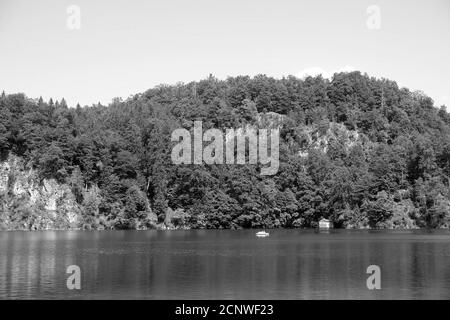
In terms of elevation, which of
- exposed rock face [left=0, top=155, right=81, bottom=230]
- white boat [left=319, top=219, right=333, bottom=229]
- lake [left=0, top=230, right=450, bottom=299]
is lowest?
white boat [left=319, top=219, right=333, bottom=229]

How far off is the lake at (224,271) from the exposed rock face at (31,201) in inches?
2558

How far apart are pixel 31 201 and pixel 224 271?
4293 inches

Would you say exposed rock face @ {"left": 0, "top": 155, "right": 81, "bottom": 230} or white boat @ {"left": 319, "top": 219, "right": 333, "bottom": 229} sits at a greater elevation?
exposed rock face @ {"left": 0, "top": 155, "right": 81, "bottom": 230}

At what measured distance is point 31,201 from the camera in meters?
162

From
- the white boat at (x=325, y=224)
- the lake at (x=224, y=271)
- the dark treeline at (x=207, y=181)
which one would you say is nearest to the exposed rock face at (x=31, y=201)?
the dark treeline at (x=207, y=181)

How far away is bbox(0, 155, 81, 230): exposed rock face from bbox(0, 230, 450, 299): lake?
64969 mm

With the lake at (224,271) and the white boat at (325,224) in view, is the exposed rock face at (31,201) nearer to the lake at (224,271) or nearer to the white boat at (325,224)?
the lake at (224,271)

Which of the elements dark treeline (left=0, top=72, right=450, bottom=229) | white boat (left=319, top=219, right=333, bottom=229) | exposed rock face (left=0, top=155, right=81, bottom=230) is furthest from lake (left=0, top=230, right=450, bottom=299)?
white boat (left=319, top=219, right=333, bottom=229)

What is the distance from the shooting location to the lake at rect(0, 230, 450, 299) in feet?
174

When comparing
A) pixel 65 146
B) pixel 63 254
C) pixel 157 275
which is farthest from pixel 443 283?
pixel 65 146

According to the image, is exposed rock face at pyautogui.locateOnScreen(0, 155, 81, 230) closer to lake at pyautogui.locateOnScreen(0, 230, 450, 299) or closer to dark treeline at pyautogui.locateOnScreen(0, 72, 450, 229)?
dark treeline at pyautogui.locateOnScreen(0, 72, 450, 229)
